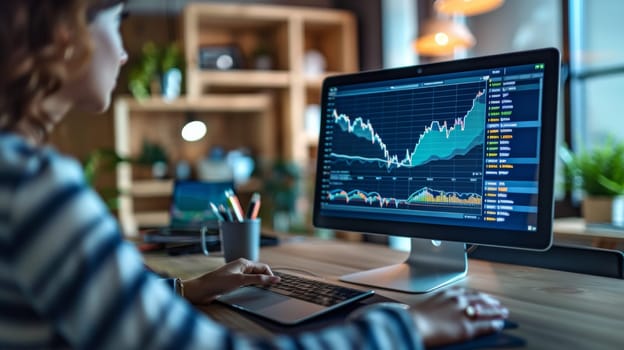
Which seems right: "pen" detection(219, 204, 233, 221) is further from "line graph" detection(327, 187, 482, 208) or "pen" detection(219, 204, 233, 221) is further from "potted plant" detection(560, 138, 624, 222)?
"potted plant" detection(560, 138, 624, 222)

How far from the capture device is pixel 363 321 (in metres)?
0.66

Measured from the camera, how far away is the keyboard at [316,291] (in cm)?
94

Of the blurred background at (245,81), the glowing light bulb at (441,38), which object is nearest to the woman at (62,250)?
the glowing light bulb at (441,38)

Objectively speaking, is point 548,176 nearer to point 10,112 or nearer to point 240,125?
point 10,112

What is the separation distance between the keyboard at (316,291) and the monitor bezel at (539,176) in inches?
7.5

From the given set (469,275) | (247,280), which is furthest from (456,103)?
(247,280)

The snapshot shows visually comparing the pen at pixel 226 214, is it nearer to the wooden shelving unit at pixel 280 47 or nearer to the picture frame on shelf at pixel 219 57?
the wooden shelving unit at pixel 280 47

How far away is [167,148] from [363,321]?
3470 mm

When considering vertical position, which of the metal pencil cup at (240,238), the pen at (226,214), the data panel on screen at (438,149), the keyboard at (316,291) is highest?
the data panel on screen at (438,149)

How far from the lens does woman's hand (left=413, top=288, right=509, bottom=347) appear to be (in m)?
0.73

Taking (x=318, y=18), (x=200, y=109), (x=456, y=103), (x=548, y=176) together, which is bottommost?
(x=548, y=176)

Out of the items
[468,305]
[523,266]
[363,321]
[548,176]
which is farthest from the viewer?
[523,266]

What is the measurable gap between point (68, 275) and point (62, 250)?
0.02 m

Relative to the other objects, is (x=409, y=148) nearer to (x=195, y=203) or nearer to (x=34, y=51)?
(x=34, y=51)
